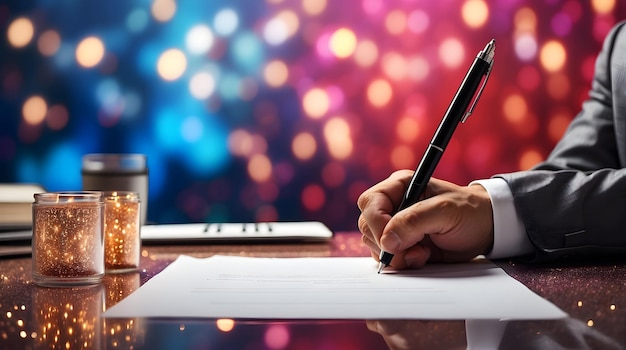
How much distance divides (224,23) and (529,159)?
0.84m

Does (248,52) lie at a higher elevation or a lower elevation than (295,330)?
higher

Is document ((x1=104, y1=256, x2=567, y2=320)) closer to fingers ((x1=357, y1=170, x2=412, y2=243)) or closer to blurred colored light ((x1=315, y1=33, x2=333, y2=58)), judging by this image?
fingers ((x1=357, y1=170, x2=412, y2=243))

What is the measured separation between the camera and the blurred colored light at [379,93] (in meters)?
1.71

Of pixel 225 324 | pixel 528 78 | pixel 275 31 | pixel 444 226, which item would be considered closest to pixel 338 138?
pixel 275 31

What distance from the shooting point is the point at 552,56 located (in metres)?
1.78

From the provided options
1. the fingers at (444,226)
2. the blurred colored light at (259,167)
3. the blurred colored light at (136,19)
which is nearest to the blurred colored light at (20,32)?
the blurred colored light at (136,19)

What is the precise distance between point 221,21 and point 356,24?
1.09 ft

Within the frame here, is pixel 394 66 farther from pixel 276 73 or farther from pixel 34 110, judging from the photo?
pixel 34 110

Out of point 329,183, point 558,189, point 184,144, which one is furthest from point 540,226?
point 184,144

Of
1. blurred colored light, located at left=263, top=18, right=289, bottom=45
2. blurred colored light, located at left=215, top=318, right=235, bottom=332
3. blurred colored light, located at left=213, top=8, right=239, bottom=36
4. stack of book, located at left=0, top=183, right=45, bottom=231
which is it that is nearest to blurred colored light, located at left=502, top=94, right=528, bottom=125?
blurred colored light, located at left=263, top=18, right=289, bottom=45

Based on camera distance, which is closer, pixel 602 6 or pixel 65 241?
pixel 65 241

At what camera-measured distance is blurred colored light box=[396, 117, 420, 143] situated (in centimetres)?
172

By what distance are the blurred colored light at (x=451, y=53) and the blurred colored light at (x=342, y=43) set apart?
0.22 m

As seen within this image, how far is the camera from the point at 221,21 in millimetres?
1674
